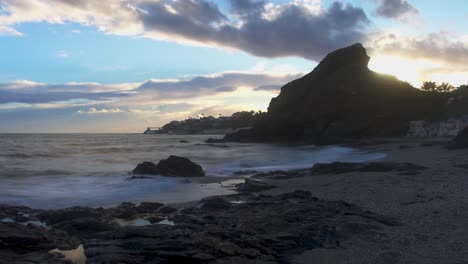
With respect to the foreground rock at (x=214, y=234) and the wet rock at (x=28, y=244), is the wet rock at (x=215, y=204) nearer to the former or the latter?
the foreground rock at (x=214, y=234)

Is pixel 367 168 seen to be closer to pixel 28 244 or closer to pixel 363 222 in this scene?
pixel 363 222

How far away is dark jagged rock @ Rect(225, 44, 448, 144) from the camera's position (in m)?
49.1

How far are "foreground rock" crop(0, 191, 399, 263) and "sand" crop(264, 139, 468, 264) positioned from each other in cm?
31

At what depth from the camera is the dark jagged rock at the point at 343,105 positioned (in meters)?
49.1

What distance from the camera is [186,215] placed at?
831 centimetres

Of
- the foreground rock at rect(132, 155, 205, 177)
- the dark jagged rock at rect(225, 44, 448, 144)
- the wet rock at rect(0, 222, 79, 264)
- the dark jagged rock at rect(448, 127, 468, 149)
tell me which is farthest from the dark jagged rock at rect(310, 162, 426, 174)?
the dark jagged rock at rect(225, 44, 448, 144)

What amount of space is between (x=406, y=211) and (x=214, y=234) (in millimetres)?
3917

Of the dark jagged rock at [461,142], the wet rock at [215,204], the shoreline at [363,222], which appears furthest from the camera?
the dark jagged rock at [461,142]

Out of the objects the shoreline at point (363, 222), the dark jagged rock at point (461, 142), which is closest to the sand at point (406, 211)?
the shoreline at point (363, 222)

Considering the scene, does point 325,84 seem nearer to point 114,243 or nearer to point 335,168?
point 335,168

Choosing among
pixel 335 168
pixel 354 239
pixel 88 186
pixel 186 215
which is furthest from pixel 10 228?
pixel 335 168

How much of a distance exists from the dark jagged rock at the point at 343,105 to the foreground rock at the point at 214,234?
131 feet

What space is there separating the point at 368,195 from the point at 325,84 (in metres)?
45.9

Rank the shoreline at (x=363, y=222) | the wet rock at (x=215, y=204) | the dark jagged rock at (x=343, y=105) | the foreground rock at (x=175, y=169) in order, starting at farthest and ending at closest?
the dark jagged rock at (x=343, y=105)
the foreground rock at (x=175, y=169)
the wet rock at (x=215, y=204)
the shoreline at (x=363, y=222)
